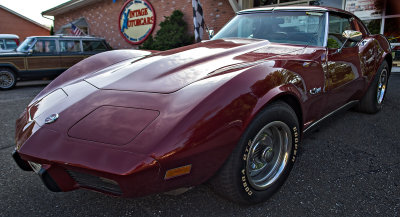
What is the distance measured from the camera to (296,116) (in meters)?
1.86

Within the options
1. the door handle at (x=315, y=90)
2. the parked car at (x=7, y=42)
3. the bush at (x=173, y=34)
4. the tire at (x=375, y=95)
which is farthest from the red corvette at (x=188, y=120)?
the parked car at (x=7, y=42)

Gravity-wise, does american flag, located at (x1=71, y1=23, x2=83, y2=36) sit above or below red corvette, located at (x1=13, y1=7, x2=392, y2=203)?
above

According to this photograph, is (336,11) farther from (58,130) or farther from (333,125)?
(58,130)

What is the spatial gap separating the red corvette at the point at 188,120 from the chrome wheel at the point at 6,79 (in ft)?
21.7

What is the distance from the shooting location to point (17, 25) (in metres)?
26.0

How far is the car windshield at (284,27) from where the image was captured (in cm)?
241

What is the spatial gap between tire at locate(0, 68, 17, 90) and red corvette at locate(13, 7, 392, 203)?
6.63 m

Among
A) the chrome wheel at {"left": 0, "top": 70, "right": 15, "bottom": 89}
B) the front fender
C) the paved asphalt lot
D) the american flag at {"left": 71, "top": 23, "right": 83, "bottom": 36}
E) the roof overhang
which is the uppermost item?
the roof overhang

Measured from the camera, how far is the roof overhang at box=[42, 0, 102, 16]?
1512cm

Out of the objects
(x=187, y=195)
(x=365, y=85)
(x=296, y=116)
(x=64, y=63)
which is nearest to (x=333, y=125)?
(x=365, y=85)

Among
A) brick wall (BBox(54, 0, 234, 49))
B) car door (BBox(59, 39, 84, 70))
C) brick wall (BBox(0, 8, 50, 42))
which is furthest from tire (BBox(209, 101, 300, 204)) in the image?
brick wall (BBox(0, 8, 50, 42))

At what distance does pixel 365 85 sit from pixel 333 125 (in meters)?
0.55

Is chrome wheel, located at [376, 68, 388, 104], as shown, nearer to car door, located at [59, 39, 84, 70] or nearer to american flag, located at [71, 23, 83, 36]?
car door, located at [59, 39, 84, 70]

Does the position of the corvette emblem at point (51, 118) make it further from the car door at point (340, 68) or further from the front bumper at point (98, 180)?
the car door at point (340, 68)
